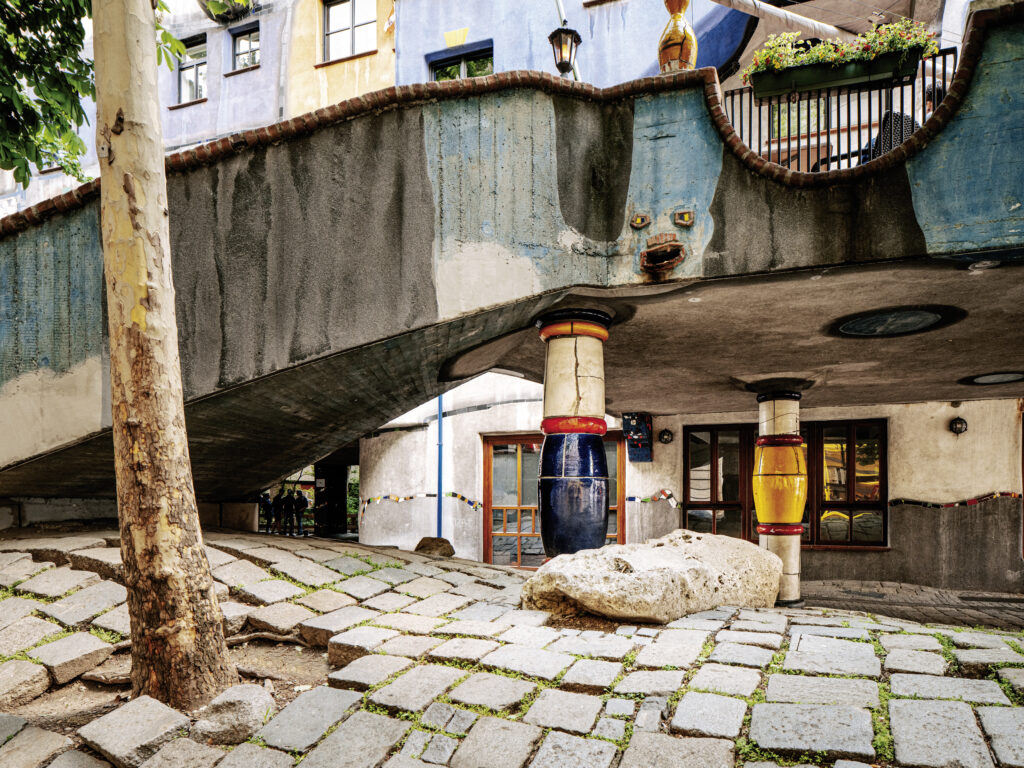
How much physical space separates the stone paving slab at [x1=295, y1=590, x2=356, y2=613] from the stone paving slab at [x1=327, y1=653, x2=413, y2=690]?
1.05 m

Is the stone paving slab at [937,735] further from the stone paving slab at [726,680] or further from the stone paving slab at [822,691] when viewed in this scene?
the stone paving slab at [726,680]

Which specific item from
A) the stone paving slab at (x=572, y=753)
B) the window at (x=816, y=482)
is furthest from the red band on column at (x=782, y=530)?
the stone paving slab at (x=572, y=753)

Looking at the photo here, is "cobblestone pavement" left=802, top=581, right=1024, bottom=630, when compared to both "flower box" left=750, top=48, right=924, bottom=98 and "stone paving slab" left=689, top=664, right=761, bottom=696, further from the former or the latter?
"flower box" left=750, top=48, right=924, bottom=98

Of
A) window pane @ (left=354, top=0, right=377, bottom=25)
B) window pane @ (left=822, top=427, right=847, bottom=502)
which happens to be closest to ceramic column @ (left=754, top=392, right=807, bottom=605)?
window pane @ (left=822, top=427, right=847, bottom=502)

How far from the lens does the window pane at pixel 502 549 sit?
11289mm

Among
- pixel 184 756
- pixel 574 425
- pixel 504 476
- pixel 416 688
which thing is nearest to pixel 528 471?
pixel 504 476

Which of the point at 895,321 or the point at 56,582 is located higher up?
the point at 895,321

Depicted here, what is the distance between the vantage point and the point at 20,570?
16.5ft

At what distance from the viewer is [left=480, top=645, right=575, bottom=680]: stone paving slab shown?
3361 mm

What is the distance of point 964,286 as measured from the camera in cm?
485

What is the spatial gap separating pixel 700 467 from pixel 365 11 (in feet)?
34.6

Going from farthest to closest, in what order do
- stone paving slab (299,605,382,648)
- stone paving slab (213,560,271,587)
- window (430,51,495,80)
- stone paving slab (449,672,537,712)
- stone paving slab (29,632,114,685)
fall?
window (430,51,495,80) < stone paving slab (213,560,271,587) < stone paving slab (299,605,382,648) < stone paving slab (29,632,114,685) < stone paving slab (449,672,537,712)

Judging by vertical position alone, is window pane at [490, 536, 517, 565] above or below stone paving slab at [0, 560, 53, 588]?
below

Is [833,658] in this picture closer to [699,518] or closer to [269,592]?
[269,592]
